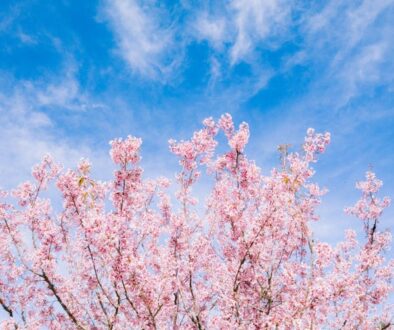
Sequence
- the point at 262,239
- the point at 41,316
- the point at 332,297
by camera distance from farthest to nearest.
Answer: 1. the point at 41,316
2. the point at 262,239
3. the point at 332,297

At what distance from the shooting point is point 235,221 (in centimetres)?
1327

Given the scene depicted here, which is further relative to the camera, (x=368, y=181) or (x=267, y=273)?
(x=368, y=181)

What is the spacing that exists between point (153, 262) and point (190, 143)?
14.1 feet

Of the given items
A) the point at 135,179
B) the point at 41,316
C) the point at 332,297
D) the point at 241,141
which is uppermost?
the point at 241,141

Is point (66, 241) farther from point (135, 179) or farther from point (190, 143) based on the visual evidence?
point (190, 143)

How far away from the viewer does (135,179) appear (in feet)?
43.6

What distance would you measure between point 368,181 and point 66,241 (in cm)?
1412

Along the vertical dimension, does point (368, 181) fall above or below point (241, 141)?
above

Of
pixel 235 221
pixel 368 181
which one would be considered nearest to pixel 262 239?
pixel 235 221

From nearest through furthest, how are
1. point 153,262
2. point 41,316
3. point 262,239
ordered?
1. point 262,239
2. point 153,262
3. point 41,316

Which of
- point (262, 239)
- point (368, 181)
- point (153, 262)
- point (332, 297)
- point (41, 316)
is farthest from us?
point (368, 181)

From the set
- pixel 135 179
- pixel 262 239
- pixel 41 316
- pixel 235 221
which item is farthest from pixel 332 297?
pixel 41 316

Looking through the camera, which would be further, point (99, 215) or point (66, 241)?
point (66, 241)

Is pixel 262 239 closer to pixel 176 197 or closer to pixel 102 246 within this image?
pixel 176 197
